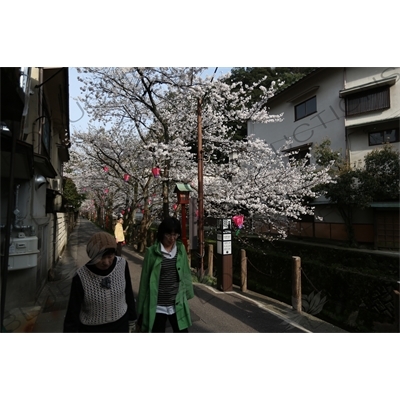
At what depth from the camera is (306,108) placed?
3.65m

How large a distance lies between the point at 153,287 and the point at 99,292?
39 cm

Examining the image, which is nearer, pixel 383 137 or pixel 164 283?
pixel 164 283

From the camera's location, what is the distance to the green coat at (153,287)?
200cm

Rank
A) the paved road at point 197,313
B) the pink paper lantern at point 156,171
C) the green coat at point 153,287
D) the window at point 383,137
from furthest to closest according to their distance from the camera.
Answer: the pink paper lantern at point 156,171, the window at point 383,137, the paved road at point 197,313, the green coat at point 153,287

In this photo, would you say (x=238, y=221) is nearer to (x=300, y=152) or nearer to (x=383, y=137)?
(x=300, y=152)

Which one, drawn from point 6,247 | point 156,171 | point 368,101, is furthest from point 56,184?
point 368,101

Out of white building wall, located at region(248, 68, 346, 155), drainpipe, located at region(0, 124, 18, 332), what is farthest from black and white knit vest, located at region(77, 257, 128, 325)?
white building wall, located at region(248, 68, 346, 155)

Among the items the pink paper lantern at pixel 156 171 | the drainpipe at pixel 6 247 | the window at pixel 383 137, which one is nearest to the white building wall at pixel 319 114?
→ the window at pixel 383 137

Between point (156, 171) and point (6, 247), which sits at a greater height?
point (156, 171)

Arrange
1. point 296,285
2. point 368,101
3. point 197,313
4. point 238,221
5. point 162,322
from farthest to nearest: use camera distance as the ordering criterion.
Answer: point 238,221
point 296,285
point 368,101
point 197,313
point 162,322

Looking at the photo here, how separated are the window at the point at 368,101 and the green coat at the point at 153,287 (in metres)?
2.70

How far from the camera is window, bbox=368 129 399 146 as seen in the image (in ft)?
10.0

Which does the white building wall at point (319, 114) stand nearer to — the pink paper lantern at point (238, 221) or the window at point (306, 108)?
the window at point (306, 108)

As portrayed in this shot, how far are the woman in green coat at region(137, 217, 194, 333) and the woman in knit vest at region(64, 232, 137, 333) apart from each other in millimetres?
198
